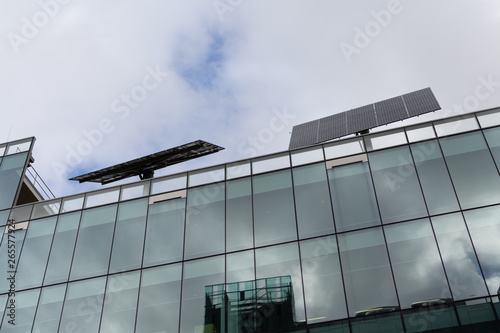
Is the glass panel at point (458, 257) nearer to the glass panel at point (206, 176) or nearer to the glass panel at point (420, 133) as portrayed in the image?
the glass panel at point (420, 133)

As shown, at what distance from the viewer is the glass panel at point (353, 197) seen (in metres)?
19.8

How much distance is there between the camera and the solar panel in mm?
26750

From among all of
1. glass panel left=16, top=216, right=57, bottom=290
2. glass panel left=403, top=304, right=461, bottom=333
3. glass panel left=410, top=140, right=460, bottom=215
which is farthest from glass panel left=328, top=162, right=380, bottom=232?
glass panel left=16, top=216, right=57, bottom=290

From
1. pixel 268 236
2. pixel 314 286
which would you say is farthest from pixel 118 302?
pixel 314 286

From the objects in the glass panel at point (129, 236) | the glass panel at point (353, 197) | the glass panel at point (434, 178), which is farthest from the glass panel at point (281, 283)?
the glass panel at point (434, 178)

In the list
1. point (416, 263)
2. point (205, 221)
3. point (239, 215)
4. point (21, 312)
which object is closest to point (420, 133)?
point (416, 263)

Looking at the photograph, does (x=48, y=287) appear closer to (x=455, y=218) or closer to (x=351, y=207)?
(x=351, y=207)

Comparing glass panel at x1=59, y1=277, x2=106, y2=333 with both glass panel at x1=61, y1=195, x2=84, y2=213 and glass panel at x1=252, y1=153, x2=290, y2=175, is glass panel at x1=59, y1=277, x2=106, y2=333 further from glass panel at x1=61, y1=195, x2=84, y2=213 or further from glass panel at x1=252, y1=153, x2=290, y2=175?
glass panel at x1=252, y1=153, x2=290, y2=175

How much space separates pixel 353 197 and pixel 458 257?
4669 millimetres

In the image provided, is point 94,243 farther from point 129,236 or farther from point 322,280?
point 322,280

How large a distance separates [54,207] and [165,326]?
9573mm

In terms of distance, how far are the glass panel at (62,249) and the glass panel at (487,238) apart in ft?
55.8

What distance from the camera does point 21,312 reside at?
2156 cm

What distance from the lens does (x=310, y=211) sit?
67.9 ft
